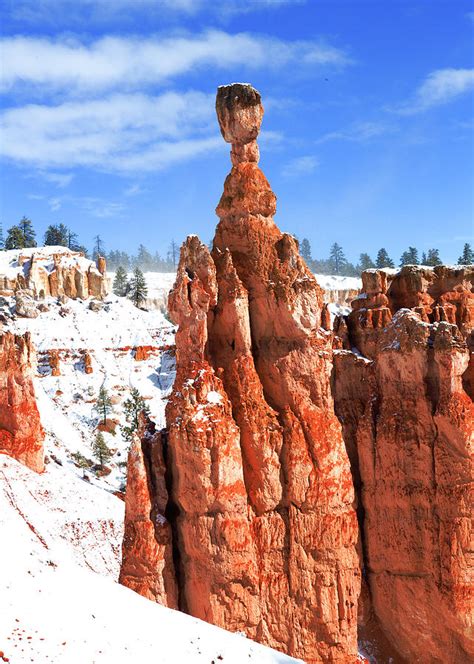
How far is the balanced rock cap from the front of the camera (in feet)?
69.6

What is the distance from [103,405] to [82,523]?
31.4m

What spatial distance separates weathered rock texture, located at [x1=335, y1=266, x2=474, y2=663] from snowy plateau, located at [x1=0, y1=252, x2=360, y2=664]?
749 cm

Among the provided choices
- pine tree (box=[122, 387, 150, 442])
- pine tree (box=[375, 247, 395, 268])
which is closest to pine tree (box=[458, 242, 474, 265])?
pine tree (box=[375, 247, 395, 268])

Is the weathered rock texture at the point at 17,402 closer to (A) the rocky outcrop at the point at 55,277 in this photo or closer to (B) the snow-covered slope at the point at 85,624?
(B) the snow-covered slope at the point at 85,624

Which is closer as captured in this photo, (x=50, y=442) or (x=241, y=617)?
(x=241, y=617)

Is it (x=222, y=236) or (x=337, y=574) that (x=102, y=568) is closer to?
(x=337, y=574)

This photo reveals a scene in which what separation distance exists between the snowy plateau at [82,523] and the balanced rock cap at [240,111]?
13874mm

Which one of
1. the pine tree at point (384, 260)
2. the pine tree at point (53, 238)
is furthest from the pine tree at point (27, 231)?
the pine tree at point (384, 260)

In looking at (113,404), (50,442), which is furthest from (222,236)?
(113,404)

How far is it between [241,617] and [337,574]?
10.2 feet

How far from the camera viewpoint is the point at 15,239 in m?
139

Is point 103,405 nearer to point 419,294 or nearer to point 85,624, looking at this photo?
point 419,294

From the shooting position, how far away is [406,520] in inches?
868

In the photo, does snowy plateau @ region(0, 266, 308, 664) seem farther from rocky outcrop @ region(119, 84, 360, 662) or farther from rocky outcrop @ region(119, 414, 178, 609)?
rocky outcrop @ region(119, 84, 360, 662)
